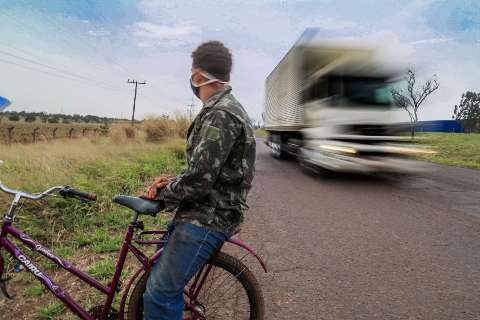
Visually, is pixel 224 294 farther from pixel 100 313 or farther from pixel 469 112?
pixel 469 112

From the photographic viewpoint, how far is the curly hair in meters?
1.94

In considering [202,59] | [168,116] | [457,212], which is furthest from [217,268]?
[168,116]

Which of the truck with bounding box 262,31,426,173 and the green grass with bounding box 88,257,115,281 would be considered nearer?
the green grass with bounding box 88,257,115,281

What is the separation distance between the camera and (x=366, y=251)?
440cm

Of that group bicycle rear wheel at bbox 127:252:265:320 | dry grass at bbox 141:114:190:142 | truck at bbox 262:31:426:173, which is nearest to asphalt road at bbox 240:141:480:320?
bicycle rear wheel at bbox 127:252:265:320

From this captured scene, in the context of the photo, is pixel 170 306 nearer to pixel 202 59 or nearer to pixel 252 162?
pixel 252 162

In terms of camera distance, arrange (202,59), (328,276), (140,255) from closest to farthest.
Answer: (202,59), (140,255), (328,276)

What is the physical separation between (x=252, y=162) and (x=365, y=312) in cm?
193

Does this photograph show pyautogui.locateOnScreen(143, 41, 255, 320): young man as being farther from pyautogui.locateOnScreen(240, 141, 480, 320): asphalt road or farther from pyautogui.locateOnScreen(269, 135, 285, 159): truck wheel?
pyautogui.locateOnScreen(269, 135, 285, 159): truck wheel

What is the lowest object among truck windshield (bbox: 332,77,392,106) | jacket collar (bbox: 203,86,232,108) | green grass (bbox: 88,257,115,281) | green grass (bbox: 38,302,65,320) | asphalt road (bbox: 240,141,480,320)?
green grass (bbox: 38,302,65,320)

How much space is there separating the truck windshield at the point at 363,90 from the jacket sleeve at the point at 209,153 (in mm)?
7469

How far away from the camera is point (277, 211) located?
6.27 meters

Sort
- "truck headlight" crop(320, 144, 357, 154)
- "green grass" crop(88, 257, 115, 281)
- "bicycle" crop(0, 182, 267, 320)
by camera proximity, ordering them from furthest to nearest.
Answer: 1. "truck headlight" crop(320, 144, 357, 154)
2. "green grass" crop(88, 257, 115, 281)
3. "bicycle" crop(0, 182, 267, 320)

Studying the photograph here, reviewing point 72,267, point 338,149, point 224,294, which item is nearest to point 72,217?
point 72,267
